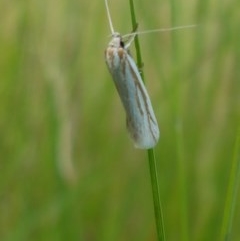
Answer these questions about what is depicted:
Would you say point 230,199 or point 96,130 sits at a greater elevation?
point 230,199

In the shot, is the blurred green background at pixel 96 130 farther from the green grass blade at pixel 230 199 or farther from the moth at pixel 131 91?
the green grass blade at pixel 230 199

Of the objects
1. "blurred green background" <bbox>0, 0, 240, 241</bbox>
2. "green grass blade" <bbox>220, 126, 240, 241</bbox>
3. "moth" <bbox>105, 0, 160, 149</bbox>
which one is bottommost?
"blurred green background" <bbox>0, 0, 240, 241</bbox>

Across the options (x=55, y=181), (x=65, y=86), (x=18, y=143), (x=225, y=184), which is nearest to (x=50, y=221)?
(x=55, y=181)

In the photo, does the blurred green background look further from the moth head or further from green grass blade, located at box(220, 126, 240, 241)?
green grass blade, located at box(220, 126, 240, 241)

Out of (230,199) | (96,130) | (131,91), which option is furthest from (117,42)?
(96,130)

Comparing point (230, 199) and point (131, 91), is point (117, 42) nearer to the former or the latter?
point (131, 91)

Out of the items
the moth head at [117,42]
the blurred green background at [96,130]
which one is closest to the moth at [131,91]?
the moth head at [117,42]

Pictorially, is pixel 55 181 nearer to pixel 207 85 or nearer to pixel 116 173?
pixel 116 173

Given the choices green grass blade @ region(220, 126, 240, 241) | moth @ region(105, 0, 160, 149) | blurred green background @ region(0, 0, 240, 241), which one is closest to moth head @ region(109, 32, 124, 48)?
moth @ region(105, 0, 160, 149)
